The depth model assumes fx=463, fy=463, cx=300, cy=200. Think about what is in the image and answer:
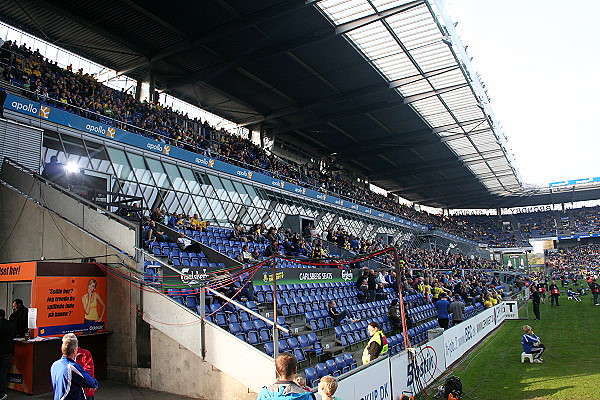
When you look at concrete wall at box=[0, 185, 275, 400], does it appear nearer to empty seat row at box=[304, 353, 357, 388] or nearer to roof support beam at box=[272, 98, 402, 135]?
empty seat row at box=[304, 353, 357, 388]

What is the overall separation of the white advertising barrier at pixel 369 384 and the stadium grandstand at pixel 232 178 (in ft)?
0.17

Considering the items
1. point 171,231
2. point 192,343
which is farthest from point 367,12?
point 192,343

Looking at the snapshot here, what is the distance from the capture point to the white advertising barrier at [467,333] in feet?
42.2

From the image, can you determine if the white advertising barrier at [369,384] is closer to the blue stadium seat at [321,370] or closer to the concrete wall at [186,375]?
the blue stadium seat at [321,370]

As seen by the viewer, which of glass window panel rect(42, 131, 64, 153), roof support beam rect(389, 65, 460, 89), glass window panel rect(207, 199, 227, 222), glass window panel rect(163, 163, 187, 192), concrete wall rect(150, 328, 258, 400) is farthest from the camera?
roof support beam rect(389, 65, 460, 89)

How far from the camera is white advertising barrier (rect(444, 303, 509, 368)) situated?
42.2 ft

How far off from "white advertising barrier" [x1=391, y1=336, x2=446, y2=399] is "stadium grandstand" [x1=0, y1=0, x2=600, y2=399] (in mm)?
83

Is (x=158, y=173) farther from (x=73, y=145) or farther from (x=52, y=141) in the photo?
(x=52, y=141)

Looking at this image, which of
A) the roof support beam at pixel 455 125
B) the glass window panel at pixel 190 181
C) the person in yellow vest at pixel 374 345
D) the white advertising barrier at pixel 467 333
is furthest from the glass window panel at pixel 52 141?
the roof support beam at pixel 455 125

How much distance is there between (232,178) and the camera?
2523cm

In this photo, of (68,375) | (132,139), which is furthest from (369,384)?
(132,139)

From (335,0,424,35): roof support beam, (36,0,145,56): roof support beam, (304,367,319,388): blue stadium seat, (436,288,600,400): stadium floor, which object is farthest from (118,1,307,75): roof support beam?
(304,367,319,388): blue stadium seat

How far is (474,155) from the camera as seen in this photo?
4388 centimetres

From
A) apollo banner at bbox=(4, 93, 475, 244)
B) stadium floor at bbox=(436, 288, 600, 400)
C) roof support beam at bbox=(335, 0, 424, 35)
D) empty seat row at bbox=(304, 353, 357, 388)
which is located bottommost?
stadium floor at bbox=(436, 288, 600, 400)
